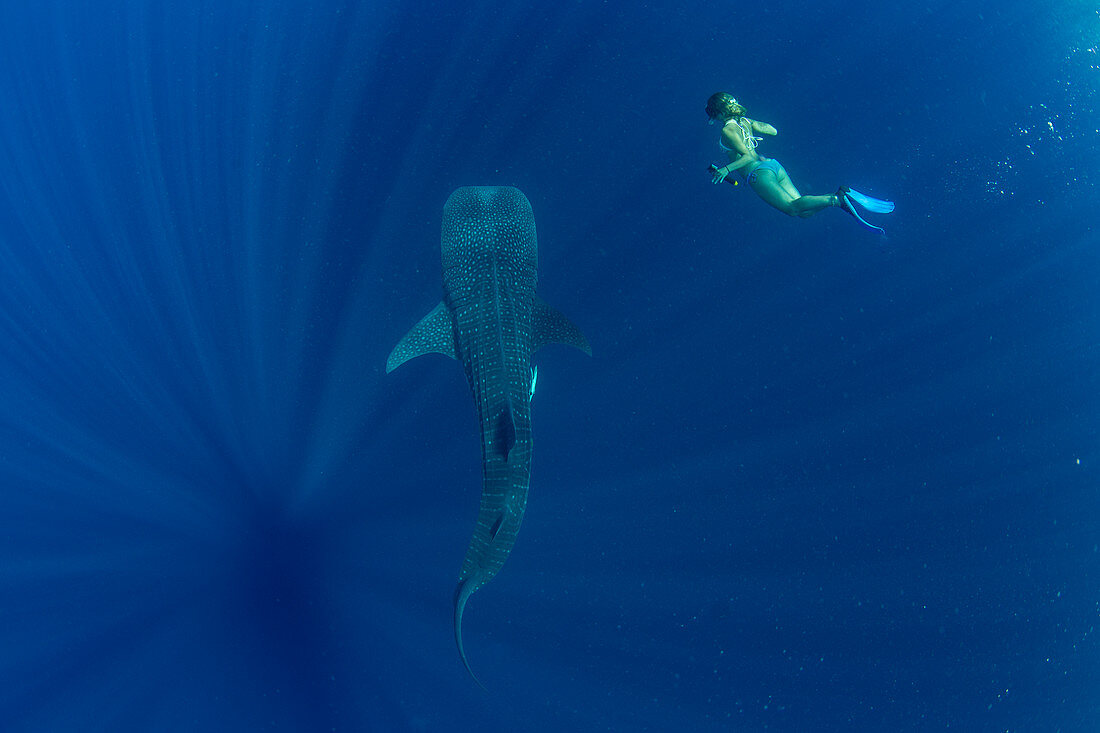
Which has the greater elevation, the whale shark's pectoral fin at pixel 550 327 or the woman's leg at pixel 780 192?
the woman's leg at pixel 780 192

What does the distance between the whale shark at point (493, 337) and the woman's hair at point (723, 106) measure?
164 centimetres

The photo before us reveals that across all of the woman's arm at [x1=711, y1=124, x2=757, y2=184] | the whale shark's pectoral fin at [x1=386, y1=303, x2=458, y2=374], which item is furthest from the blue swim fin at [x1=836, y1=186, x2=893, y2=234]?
the whale shark's pectoral fin at [x1=386, y1=303, x2=458, y2=374]

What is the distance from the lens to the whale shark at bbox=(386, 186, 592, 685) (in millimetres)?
3451

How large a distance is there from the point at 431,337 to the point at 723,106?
9.01ft

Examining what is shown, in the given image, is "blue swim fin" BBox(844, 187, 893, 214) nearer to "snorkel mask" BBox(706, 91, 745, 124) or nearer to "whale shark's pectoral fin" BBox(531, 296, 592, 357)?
"snorkel mask" BBox(706, 91, 745, 124)

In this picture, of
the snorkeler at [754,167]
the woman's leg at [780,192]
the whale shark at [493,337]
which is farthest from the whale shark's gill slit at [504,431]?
the woman's leg at [780,192]

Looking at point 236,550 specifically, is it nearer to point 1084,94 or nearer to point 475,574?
point 475,574

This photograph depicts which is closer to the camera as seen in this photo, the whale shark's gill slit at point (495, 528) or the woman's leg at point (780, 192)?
the whale shark's gill slit at point (495, 528)

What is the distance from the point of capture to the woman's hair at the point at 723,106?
3.86 meters

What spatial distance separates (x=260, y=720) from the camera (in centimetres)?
553

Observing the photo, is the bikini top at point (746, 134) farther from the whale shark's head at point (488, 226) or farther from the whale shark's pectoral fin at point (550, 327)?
the whale shark's pectoral fin at point (550, 327)

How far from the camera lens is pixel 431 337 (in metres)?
4.14

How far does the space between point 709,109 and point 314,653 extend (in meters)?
6.37

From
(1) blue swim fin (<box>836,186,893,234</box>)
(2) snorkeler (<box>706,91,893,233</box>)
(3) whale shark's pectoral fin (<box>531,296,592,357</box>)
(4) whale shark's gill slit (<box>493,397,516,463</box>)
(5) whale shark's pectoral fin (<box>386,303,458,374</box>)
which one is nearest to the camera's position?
(4) whale shark's gill slit (<box>493,397,516,463</box>)
